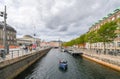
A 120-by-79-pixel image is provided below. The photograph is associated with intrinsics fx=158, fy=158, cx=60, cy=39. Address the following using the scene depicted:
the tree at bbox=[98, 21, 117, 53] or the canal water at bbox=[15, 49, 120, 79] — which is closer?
the canal water at bbox=[15, 49, 120, 79]

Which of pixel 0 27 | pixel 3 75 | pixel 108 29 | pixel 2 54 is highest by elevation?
pixel 0 27

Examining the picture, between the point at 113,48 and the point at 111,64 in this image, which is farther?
the point at 113,48

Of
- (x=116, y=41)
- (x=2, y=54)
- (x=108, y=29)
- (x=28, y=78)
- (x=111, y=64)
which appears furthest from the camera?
(x=116, y=41)

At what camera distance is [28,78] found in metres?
26.3

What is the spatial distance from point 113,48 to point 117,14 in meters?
14.9

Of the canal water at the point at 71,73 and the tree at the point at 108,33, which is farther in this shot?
the tree at the point at 108,33

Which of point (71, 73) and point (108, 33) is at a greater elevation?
point (108, 33)

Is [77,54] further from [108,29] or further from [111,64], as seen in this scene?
[111,64]

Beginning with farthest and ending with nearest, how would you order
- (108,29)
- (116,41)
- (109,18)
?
(109,18), (116,41), (108,29)

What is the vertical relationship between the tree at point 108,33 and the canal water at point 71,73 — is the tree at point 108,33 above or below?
above

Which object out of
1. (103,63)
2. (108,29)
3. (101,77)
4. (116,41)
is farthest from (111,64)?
(116,41)

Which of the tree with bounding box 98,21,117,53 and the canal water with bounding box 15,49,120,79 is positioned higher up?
the tree with bounding box 98,21,117,53

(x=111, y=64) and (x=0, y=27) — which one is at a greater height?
(x=0, y=27)

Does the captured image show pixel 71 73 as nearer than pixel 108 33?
Yes
